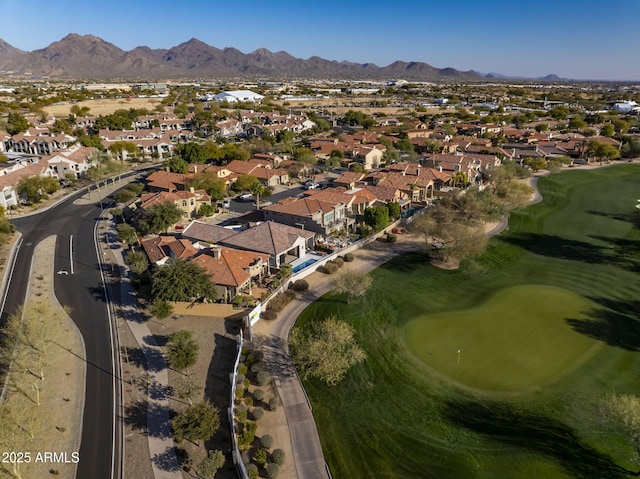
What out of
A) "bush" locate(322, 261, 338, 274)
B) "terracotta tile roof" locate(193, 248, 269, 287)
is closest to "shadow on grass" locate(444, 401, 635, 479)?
"bush" locate(322, 261, 338, 274)

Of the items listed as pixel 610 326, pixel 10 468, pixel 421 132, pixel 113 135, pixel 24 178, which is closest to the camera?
pixel 10 468

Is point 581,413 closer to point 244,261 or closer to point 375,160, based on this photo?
point 244,261

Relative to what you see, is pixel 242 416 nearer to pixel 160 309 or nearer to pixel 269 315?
pixel 269 315

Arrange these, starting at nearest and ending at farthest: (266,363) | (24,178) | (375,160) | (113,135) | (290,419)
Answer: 1. (290,419)
2. (266,363)
3. (24,178)
4. (375,160)
5. (113,135)

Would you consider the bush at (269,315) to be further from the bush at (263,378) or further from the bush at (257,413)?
the bush at (257,413)

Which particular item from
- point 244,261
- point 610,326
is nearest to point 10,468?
point 244,261

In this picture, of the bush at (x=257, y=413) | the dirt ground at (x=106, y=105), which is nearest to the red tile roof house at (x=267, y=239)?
the bush at (x=257, y=413)
